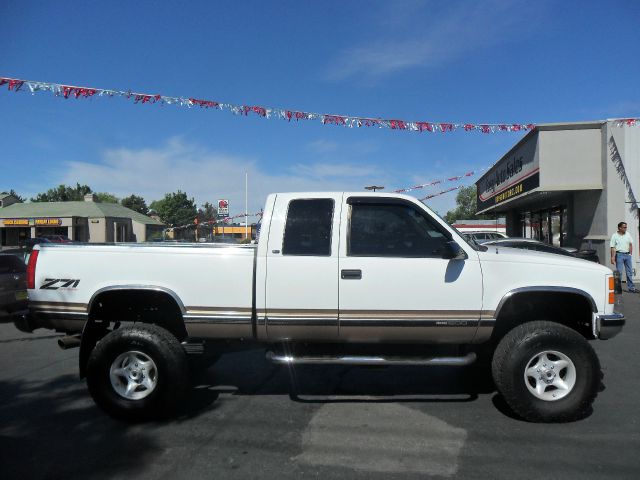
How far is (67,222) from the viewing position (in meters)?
46.5

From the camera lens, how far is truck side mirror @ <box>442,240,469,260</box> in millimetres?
4152

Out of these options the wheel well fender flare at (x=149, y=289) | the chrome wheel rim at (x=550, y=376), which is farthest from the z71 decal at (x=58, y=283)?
the chrome wheel rim at (x=550, y=376)

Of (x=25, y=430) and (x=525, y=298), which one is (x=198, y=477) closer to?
(x=25, y=430)

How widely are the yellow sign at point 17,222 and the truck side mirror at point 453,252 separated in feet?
171

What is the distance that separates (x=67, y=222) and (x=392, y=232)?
48868mm

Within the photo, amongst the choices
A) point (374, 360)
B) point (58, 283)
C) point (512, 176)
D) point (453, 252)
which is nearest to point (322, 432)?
point (374, 360)

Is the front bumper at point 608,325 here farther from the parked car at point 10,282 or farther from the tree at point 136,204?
the tree at point 136,204

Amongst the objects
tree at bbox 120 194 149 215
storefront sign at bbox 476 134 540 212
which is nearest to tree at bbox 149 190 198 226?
tree at bbox 120 194 149 215

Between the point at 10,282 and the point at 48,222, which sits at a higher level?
the point at 48,222

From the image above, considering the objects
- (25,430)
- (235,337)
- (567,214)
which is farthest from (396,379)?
(567,214)

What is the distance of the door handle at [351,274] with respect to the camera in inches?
168

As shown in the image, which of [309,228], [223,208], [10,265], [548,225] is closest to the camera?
[309,228]

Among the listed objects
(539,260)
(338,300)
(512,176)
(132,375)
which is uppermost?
(512,176)

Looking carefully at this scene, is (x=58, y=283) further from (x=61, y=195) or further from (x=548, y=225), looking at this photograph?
(x=61, y=195)
